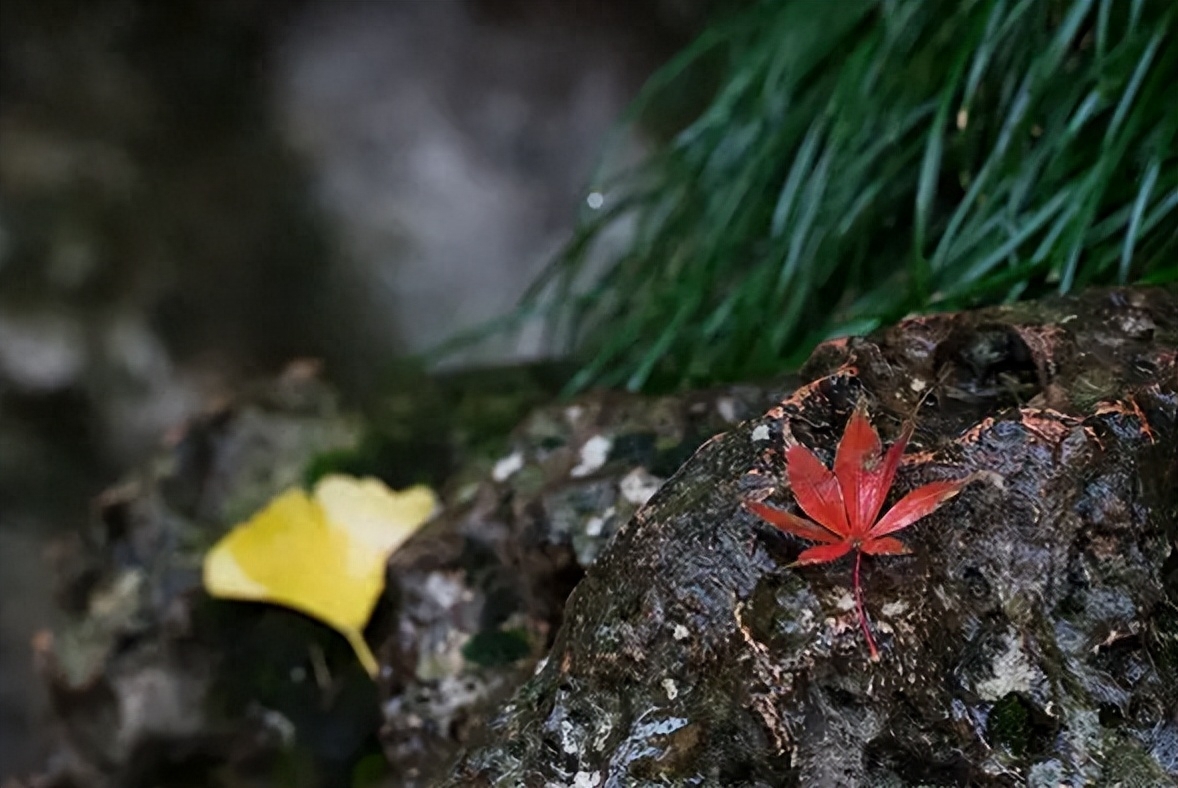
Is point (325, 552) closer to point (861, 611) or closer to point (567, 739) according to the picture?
point (567, 739)

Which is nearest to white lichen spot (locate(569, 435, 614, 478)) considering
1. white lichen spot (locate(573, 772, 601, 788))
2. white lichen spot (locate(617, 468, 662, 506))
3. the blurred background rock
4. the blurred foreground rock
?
white lichen spot (locate(617, 468, 662, 506))

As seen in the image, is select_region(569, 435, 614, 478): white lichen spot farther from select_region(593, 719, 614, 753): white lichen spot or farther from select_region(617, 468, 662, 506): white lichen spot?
select_region(593, 719, 614, 753): white lichen spot

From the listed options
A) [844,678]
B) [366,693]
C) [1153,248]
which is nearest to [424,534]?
[366,693]

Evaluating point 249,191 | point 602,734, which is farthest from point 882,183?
point 249,191

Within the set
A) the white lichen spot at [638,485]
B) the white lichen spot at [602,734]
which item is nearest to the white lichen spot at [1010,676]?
the white lichen spot at [602,734]

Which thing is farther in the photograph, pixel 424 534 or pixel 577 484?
pixel 424 534

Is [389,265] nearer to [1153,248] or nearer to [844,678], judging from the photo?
[1153,248]
